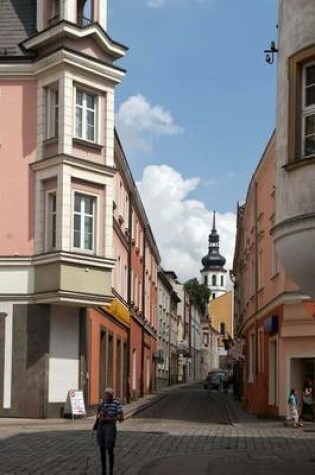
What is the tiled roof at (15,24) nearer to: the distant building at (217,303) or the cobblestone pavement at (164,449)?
the cobblestone pavement at (164,449)

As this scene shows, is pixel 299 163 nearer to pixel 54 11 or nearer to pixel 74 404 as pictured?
pixel 74 404

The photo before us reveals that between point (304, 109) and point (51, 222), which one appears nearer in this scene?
point (304, 109)

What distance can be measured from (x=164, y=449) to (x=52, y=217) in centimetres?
1192

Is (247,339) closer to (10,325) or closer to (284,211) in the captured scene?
(10,325)

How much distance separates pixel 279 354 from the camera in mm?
30594

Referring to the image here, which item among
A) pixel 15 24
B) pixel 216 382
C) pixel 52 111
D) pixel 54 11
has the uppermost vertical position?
pixel 54 11

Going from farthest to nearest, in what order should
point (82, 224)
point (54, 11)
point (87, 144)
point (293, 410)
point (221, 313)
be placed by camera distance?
point (221, 313) < point (54, 11) < point (87, 144) < point (82, 224) < point (293, 410)

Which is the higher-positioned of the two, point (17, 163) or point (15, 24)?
point (15, 24)

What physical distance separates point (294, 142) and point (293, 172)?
0.45m

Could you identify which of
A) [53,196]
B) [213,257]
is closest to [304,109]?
[53,196]

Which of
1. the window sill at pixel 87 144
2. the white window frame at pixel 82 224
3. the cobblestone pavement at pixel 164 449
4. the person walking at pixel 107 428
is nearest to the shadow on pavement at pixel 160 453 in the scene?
the cobblestone pavement at pixel 164 449

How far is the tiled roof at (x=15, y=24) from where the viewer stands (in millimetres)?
31047

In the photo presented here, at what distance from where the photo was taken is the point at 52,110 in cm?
3022

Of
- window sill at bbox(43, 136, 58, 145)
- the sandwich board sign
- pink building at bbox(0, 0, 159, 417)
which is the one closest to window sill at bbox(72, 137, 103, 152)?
pink building at bbox(0, 0, 159, 417)
